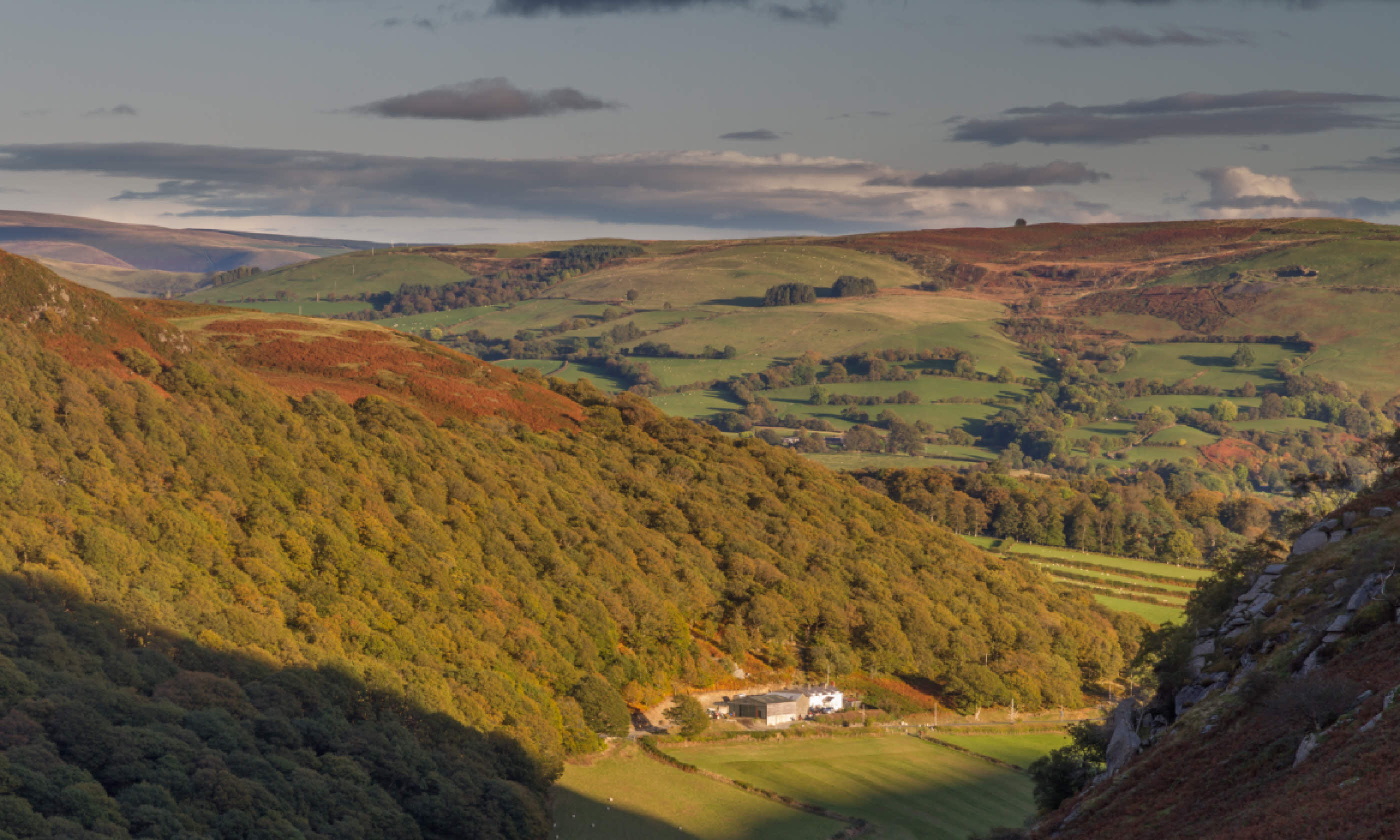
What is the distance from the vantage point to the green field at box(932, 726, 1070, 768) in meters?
92.0

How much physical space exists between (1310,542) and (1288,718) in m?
18.0

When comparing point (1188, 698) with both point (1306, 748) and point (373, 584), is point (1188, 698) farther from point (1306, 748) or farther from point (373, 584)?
point (373, 584)

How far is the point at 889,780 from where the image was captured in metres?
83.4

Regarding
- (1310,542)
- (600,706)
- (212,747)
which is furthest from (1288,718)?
(600,706)

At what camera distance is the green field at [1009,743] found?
302 feet

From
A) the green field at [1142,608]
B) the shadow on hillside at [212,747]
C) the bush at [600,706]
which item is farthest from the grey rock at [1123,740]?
the green field at [1142,608]

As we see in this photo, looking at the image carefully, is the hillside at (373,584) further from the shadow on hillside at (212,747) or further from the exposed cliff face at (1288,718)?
the exposed cliff face at (1288,718)

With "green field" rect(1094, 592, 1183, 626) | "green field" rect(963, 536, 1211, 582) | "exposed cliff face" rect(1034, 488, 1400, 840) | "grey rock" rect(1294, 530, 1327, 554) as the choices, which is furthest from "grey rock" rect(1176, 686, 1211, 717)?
"green field" rect(963, 536, 1211, 582)

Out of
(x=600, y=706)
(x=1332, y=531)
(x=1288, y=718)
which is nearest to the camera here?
(x=1288, y=718)

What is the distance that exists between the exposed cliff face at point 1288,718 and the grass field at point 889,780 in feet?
116

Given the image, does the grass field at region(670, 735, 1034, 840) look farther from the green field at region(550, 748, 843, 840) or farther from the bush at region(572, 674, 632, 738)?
the bush at region(572, 674, 632, 738)

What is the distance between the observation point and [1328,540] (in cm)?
4553

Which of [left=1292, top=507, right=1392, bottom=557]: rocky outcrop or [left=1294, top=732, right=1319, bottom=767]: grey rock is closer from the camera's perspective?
[left=1294, top=732, right=1319, bottom=767]: grey rock

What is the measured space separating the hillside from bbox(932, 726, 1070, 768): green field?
208 inches
